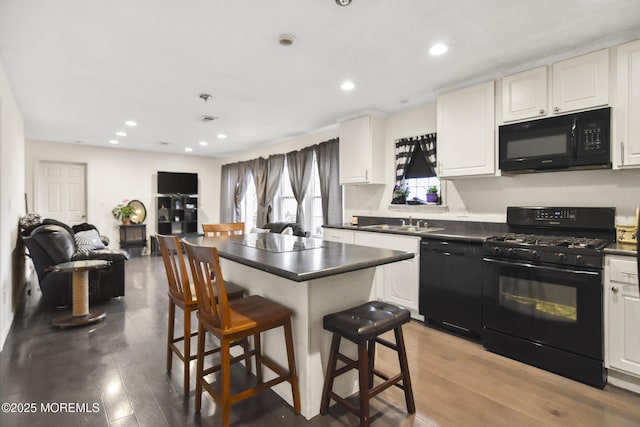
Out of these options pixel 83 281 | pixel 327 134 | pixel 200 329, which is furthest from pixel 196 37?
pixel 327 134

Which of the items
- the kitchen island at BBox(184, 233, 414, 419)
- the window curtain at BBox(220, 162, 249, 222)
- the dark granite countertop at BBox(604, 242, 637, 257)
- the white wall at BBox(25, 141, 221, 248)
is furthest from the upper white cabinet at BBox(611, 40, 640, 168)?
the white wall at BBox(25, 141, 221, 248)

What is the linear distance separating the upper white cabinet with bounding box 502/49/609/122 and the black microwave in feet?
0.25

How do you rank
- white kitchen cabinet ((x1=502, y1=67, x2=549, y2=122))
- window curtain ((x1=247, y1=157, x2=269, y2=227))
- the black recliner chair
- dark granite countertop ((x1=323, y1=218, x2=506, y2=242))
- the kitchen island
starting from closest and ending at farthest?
the kitchen island, white kitchen cabinet ((x1=502, y1=67, x2=549, y2=122)), dark granite countertop ((x1=323, y1=218, x2=506, y2=242)), the black recliner chair, window curtain ((x1=247, y1=157, x2=269, y2=227))

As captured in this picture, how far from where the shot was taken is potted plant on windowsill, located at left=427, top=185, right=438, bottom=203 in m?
3.91

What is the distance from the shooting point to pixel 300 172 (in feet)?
19.2

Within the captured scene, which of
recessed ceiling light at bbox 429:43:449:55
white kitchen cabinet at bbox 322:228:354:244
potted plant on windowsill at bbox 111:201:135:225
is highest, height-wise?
recessed ceiling light at bbox 429:43:449:55

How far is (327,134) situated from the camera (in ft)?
17.7

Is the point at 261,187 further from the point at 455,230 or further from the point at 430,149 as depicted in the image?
the point at 455,230

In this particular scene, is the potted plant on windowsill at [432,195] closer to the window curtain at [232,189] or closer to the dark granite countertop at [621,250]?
the dark granite countertop at [621,250]

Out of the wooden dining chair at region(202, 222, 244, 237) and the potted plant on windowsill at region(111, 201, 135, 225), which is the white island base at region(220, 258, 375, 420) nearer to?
the wooden dining chair at region(202, 222, 244, 237)

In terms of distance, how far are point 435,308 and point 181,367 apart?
233 centimetres

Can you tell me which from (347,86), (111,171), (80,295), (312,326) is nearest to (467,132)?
(347,86)

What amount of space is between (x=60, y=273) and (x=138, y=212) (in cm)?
406

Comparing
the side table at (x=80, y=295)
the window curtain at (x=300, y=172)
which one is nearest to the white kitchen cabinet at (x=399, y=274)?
the window curtain at (x=300, y=172)
